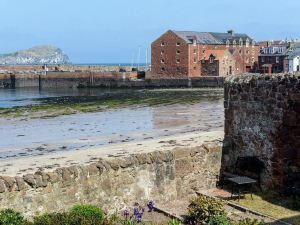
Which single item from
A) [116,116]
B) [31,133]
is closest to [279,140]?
[31,133]

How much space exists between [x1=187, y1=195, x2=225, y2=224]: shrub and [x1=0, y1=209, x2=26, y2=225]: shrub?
3.33m

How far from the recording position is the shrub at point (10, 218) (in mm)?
8523

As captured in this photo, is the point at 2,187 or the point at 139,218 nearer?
the point at 2,187

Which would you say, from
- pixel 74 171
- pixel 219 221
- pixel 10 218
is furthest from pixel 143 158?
pixel 10 218

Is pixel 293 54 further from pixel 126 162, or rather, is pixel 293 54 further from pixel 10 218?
pixel 10 218

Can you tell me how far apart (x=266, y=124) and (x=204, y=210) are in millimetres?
3197

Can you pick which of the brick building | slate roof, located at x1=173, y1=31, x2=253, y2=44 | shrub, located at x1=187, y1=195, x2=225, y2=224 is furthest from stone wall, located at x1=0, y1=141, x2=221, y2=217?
slate roof, located at x1=173, y1=31, x2=253, y2=44

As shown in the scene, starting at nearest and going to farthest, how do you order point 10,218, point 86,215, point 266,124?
point 10,218 → point 86,215 → point 266,124

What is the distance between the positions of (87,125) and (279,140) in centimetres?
1932

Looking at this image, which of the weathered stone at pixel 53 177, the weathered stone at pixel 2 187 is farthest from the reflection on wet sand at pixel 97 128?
the weathered stone at pixel 2 187

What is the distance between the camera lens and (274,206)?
11.2m

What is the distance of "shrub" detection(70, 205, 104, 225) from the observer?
9.01m

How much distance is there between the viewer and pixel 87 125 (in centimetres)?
3005

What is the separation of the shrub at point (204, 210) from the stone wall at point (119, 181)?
5.04 ft
